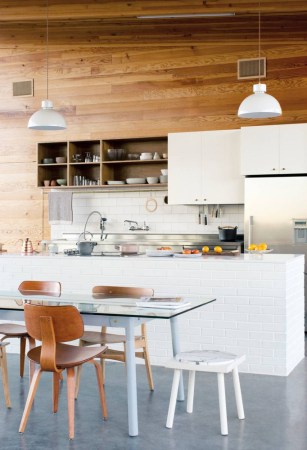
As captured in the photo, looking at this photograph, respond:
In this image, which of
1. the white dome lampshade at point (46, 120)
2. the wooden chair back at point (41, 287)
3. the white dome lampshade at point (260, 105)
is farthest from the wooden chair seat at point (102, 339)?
the white dome lampshade at point (46, 120)

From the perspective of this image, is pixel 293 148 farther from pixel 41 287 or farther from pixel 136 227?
pixel 41 287

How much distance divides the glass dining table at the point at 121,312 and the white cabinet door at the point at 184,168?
3.72 metres

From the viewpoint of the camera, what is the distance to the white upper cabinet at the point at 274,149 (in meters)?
7.43

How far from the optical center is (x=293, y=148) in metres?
7.46

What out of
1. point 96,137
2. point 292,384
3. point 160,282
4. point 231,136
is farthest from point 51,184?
point 292,384

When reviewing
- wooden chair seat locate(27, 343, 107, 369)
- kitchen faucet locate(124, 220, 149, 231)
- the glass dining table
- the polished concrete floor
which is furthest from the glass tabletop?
kitchen faucet locate(124, 220, 149, 231)

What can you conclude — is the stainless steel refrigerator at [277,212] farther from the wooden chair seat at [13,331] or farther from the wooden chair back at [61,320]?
the wooden chair back at [61,320]

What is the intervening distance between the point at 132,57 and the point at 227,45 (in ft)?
4.08

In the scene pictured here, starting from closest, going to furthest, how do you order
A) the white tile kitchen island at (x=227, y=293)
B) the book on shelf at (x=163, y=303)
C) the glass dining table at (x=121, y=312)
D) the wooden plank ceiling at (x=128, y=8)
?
the glass dining table at (x=121, y=312)
the book on shelf at (x=163, y=303)
the white tile kitchen island at (x=227, y=293)
the wooden plank ceiling at (x=128, y=8)

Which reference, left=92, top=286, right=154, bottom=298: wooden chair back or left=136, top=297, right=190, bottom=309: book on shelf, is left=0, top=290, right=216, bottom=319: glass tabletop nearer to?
left=136, top=297, right=190, bottom=309: book on shelf

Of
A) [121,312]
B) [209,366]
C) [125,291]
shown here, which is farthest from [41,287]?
[209,366]

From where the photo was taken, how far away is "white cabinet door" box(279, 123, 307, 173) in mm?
7408

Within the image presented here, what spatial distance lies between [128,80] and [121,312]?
17.8 feet

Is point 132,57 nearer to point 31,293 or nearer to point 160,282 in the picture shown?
point 160,282
